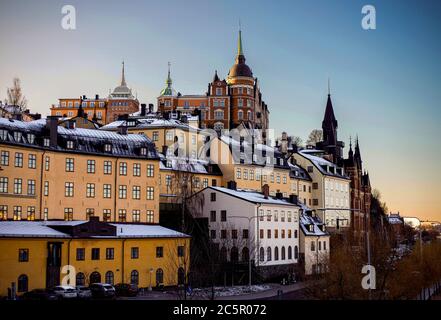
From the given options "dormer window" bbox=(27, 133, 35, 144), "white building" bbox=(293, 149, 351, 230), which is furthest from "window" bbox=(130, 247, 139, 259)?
"white building" bbox=(293, 149, 351, 230)

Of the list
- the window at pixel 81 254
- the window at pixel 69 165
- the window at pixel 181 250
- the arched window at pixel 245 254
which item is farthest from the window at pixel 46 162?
the arched window at pixel 245 254

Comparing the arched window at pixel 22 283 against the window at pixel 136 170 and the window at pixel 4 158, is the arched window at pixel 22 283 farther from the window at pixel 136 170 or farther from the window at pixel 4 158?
the window at pixel 136 170

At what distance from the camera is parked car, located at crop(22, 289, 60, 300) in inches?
1951

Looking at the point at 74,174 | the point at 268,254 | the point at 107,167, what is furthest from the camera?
the point at 268,254

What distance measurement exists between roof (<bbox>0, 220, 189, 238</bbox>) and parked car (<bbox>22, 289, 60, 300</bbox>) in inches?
204

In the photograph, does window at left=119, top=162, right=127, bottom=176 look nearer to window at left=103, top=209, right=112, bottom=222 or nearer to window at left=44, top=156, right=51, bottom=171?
window at left=103, top=209, right=112, bottom=222

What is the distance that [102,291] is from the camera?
54.2 meters

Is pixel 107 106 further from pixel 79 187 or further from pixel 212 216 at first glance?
pixel 79 187

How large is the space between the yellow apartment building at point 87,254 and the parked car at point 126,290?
273 cm

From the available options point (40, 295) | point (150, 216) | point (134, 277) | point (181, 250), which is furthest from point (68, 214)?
point (40, 295)

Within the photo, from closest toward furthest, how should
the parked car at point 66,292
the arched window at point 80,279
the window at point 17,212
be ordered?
the parked car at point 66,292
the arched window at point 80,279
the window at point 17,212

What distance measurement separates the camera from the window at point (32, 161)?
65250mm

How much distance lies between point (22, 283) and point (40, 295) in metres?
5.31
